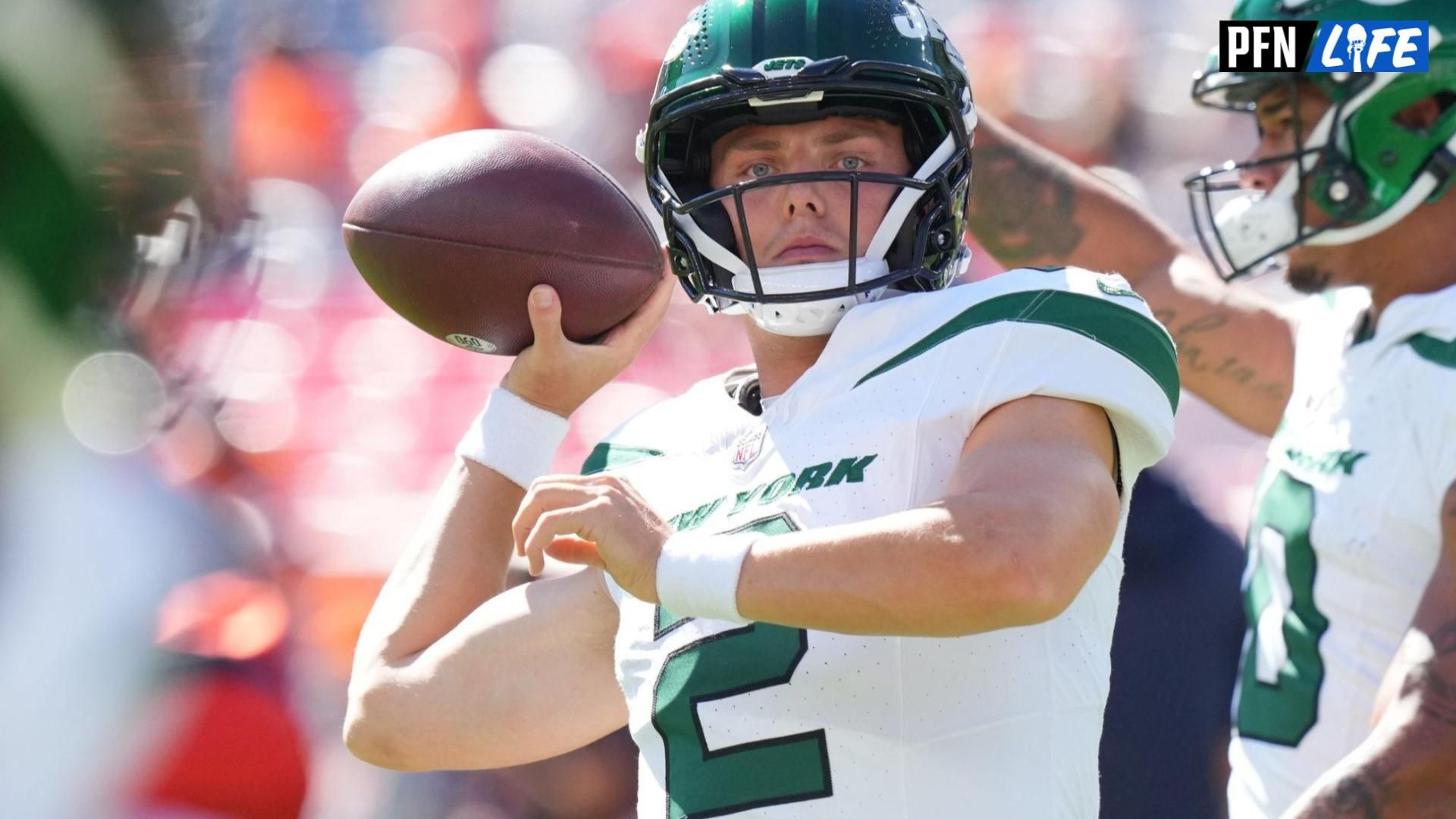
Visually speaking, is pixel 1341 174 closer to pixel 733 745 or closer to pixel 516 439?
pixel 516 439

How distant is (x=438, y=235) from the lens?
81.5 inches

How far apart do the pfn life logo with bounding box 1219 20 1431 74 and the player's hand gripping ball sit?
1.88 meters

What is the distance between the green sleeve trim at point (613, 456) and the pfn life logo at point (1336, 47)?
1.58m

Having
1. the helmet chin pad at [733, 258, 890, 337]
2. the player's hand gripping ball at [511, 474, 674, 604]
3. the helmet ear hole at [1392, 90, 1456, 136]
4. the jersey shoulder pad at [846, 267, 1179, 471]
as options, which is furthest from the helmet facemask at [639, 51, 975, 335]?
the helmet ear hole at [1392, 90, 1456, 136]

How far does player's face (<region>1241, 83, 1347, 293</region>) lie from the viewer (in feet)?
9.18

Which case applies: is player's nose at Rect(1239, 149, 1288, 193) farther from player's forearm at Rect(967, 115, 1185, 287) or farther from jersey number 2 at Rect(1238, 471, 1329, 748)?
jersey number 2 at Rect(1238, 471, 1329, 748)

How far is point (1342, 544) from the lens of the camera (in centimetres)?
246

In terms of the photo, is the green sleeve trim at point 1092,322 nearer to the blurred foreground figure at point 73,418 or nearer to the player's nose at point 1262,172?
the player's nose at point 1262,172

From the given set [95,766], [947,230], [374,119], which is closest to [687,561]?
[947,230]

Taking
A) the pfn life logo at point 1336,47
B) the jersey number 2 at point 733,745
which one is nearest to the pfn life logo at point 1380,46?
the pfn life logo at point 1336,47

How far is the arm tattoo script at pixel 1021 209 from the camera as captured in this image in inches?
132

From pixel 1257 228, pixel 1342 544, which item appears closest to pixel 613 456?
pixel 1342 544

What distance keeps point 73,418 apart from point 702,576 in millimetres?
2135

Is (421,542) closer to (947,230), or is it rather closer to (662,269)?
(662,269)
